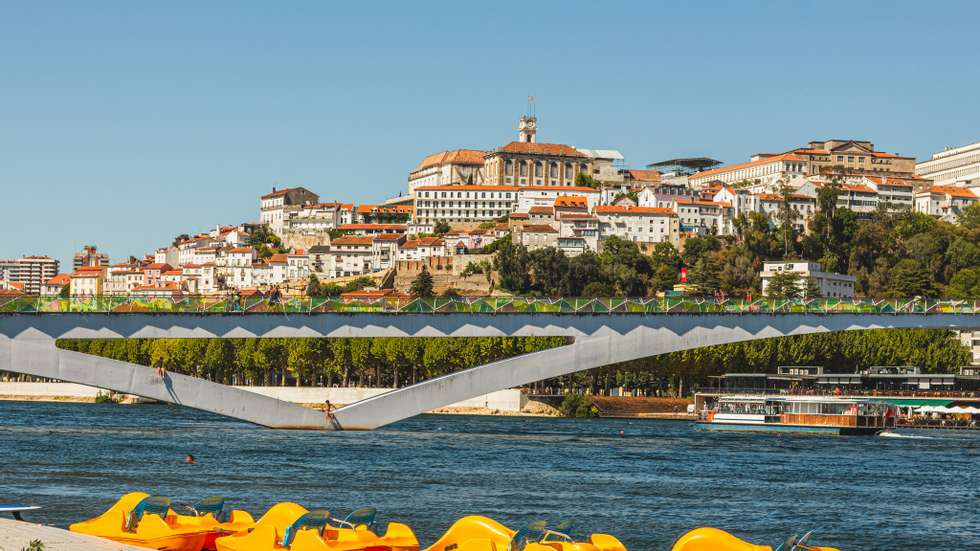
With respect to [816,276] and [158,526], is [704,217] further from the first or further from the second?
[158,526]

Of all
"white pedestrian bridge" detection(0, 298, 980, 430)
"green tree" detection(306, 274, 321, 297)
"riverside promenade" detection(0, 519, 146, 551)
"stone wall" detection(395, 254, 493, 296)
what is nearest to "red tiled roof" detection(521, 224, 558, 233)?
"stone wall" detection(395, 254, 493, 296)

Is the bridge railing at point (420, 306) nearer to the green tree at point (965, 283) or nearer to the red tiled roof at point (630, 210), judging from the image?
the green tree at point (965, 283)

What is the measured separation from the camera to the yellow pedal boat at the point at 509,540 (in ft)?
75.9

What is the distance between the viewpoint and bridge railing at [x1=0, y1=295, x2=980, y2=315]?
2120 inches

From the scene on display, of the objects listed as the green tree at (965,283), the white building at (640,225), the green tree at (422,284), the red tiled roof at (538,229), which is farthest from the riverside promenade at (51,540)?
the red tiled roof at (538,229)

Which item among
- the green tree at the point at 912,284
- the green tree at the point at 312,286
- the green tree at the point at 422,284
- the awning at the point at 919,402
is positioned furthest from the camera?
the green tree at the point at 312,286

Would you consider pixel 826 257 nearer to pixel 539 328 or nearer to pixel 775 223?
pixel 775 223

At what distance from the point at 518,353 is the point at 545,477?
55037 millimetres

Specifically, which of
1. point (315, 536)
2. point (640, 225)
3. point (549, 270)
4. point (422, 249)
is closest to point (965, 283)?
point (549, 270)

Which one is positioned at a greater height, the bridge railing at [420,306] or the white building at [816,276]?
the white building at [816,276]

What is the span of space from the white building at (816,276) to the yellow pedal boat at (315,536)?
143 metres

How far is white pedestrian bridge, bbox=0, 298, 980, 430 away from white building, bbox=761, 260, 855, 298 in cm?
10644

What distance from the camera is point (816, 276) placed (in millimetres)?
168250

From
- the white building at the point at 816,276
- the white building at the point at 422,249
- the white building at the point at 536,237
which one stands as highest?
the white building at the point at 536,237
